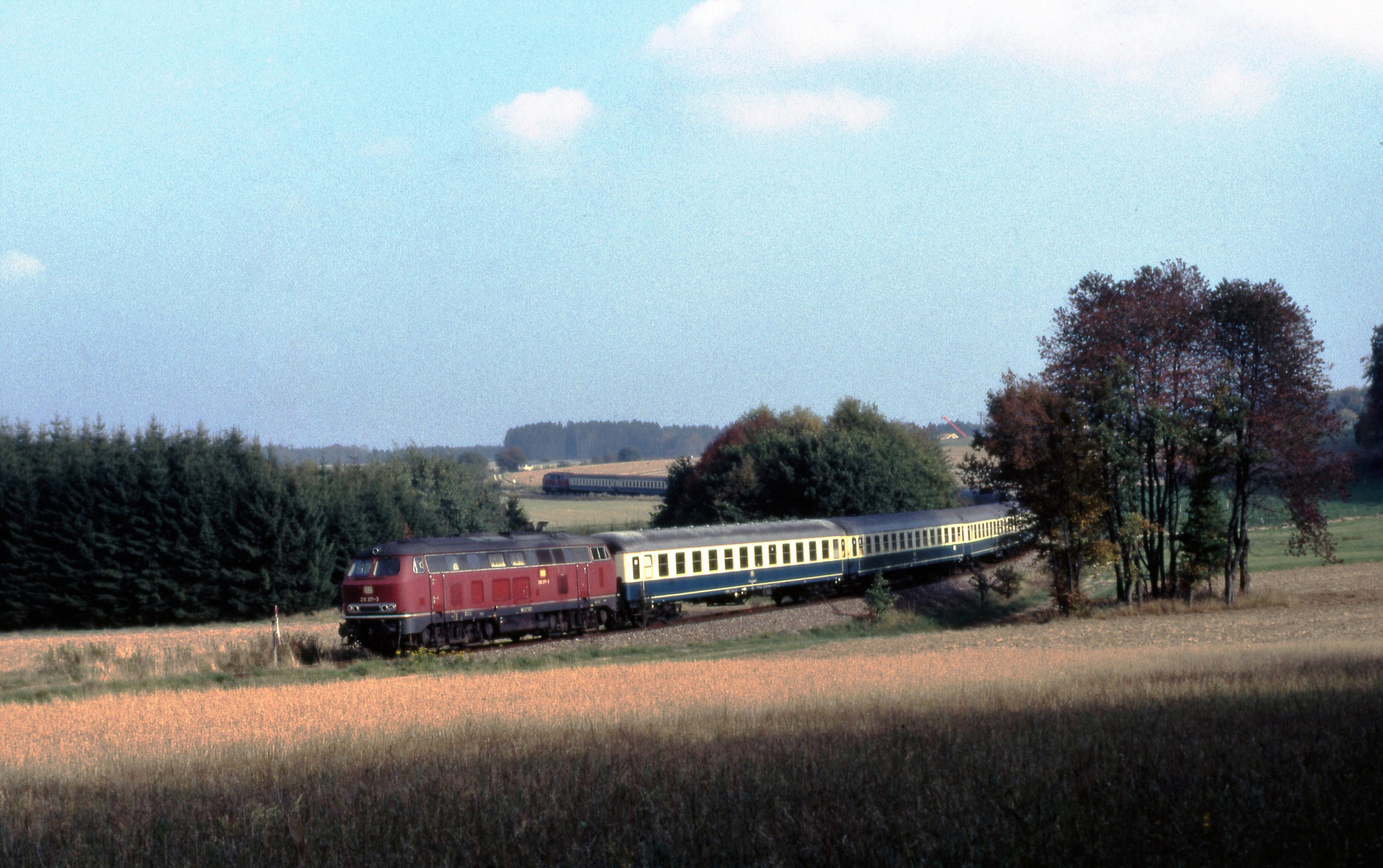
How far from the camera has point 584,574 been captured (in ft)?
111

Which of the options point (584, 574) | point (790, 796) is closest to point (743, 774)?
point (790, 796)

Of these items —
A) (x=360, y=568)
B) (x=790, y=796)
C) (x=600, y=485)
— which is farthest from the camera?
(x=600, y=485)

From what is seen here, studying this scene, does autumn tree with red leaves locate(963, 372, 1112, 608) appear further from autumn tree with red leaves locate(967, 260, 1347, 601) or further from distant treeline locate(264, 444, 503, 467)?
distant treeline locate(264, 444, 503, 467)

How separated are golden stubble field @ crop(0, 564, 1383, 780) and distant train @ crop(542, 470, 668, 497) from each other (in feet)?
354

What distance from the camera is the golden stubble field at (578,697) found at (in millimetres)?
12969

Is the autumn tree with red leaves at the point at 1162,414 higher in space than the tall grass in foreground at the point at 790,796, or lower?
higher

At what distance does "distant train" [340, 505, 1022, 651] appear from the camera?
29.2 meters

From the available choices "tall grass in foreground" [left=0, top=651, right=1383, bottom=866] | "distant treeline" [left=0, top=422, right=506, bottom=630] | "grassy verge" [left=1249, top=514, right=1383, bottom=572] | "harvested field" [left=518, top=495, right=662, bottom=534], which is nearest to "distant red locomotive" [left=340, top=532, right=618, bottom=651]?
"tall grass in foreground" [left=0, top=651, right=1383, bottom=866]

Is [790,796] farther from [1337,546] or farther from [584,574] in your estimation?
[1337,546]

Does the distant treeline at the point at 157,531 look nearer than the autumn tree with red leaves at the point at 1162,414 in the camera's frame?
No

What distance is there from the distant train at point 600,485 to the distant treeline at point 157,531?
83.2m

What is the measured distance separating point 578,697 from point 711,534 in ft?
71.8

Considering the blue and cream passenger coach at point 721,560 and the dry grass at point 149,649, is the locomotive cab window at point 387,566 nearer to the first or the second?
the dry grass at point 149,649

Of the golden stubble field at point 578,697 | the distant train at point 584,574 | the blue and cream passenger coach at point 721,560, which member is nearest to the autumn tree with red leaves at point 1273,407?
the distant train at point 584,574
